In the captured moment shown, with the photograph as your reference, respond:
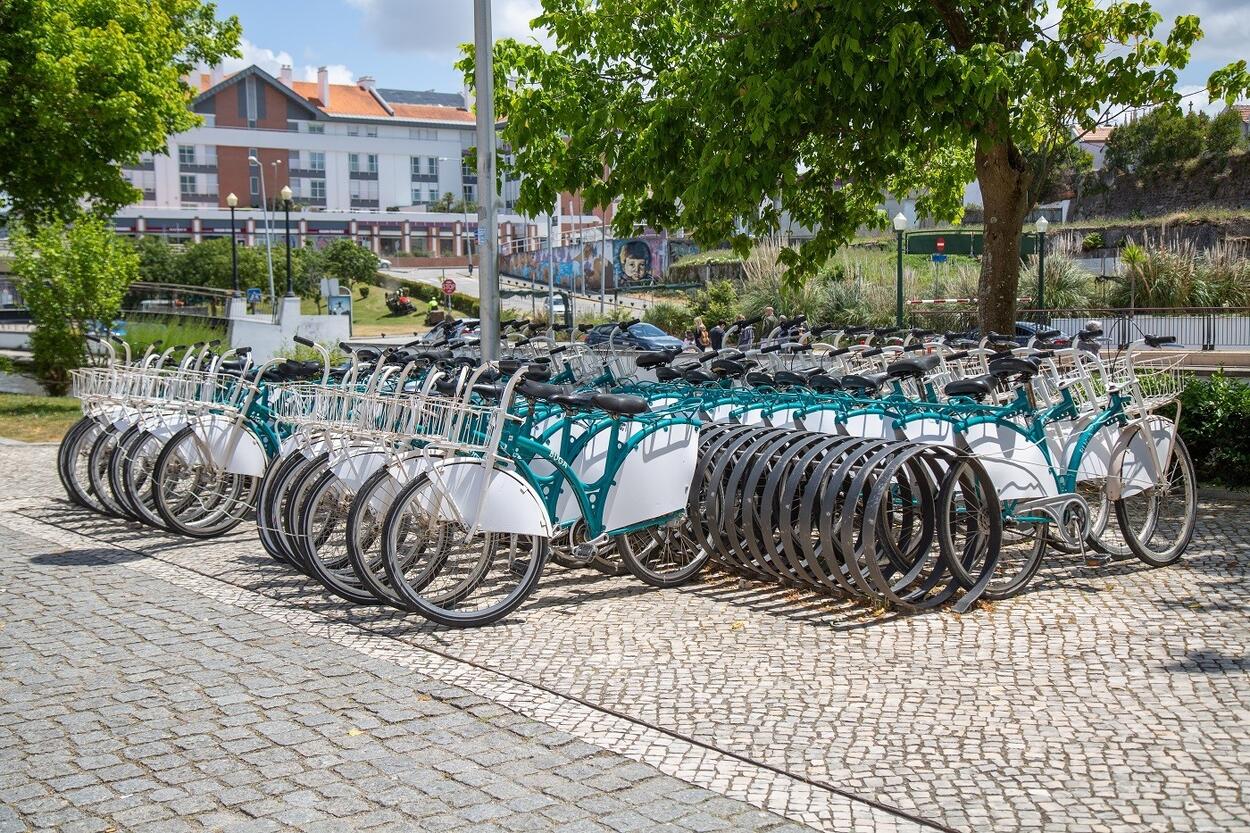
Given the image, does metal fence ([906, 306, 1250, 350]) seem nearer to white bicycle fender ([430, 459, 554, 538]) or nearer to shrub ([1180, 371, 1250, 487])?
shrub ([1180, 371, 1250, 487])

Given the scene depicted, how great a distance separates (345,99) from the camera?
98562 millimetres

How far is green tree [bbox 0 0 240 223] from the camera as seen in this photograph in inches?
669

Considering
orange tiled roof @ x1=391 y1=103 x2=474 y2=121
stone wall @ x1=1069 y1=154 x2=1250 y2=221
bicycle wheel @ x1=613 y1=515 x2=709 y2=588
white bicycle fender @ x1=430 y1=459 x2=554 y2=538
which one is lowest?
bicycle wheel @ x1=613 y1=515 x2=709 y2=588

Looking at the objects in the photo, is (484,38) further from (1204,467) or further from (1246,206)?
(1246,206)

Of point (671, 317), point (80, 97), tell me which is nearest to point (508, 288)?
point (671, 317)

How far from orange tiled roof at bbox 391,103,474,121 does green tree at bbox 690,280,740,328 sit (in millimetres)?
69968

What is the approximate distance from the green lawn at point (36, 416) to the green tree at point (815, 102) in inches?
264

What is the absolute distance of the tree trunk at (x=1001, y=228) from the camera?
10.6 m

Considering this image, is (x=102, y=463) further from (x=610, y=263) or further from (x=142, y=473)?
(x=610, y=263)

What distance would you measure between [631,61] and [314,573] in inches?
342

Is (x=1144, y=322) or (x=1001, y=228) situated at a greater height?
(x=1001, y=228)

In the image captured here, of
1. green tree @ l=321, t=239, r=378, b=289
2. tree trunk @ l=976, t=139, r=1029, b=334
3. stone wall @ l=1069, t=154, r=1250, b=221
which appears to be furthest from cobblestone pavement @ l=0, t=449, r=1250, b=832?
green tree @ l=321, t=239, r=378, b=289

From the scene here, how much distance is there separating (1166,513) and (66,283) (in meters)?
17.3

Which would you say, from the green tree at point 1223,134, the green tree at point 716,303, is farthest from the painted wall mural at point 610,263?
the green tree at point 1223,134
